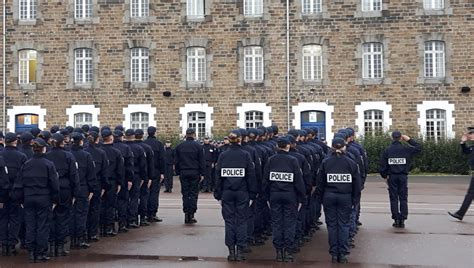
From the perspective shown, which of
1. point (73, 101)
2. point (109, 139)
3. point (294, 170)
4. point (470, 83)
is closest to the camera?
point (294, 170)

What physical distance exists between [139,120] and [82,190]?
1889cm

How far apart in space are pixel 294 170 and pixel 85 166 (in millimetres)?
4033

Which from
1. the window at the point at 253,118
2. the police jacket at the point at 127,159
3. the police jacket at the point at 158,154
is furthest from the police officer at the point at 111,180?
the window at the point at 253,118

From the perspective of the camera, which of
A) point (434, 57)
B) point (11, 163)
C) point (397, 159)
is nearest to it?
point (11, 163)

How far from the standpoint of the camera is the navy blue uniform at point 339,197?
10.9 metres

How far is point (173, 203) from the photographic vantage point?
64.4ft

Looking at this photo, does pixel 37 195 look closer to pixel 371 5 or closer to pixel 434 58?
pixel 371 5

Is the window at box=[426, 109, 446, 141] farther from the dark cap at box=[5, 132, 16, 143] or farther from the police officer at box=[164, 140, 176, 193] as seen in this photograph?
the dark cap at box=[5, 132, 16, 143]

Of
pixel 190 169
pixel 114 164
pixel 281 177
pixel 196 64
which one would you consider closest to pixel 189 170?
pixel 190 169

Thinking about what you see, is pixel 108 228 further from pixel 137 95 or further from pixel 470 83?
pixel 470 83

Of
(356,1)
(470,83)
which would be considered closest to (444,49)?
(470,83)

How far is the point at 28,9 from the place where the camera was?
31.2 metres

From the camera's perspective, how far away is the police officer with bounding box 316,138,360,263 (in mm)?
10891

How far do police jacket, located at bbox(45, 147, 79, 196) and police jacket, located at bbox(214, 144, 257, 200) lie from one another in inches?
99.3
